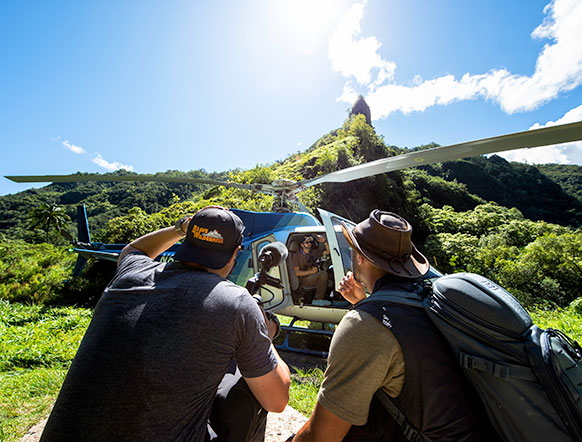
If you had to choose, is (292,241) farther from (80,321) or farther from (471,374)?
(80,321)

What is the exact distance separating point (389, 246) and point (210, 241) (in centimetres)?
104

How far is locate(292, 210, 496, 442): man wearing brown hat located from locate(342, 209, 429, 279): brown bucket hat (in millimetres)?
252

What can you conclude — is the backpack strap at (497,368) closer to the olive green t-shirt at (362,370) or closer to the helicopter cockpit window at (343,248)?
the olive green t-shirt at (362,370)

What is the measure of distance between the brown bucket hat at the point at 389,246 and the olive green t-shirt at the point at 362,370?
409mm

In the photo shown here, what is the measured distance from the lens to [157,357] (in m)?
1.04

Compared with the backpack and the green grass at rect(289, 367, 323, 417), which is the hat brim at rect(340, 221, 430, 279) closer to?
the backpack

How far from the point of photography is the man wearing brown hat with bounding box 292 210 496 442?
1.02 metres

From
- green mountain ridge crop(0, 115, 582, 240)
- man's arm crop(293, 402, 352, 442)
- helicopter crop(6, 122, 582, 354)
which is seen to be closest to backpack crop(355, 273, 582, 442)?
man's arm crop(293, 402, 352, 442)

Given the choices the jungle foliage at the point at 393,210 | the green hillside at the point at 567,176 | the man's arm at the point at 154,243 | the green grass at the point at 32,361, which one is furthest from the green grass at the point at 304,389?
the green hillside at the point at 567,176

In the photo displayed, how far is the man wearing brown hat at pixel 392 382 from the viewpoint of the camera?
102 cm

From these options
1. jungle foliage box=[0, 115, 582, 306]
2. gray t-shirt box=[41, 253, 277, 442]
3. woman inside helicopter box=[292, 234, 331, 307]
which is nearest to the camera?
gray t-shirt box=[41, 253, 277, 442]

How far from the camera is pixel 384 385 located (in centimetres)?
114

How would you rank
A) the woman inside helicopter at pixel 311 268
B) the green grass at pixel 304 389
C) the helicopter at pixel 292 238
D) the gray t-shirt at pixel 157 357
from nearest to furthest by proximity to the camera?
the gray t-shirt at pixel 157 357 < the green grass at pixel 304 389 < the helicopter at pixel 292 238 < the woman inside helicopter at pixel 311 268

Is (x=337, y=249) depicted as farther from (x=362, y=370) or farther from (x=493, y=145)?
(x=362, y=370)
